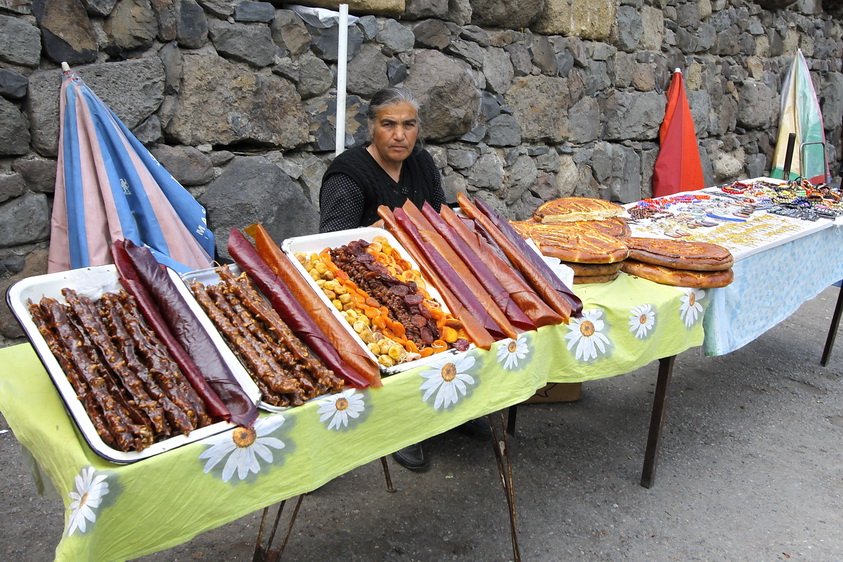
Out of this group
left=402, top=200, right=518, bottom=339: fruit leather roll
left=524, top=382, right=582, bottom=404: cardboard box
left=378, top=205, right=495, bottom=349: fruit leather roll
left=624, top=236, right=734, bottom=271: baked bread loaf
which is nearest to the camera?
Result: left=378, top=205, right=495, bottom=349: fruit leather roll

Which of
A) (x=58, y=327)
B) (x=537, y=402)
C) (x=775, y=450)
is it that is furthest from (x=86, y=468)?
(x=775, y=450)

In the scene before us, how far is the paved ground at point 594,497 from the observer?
8.45 ft

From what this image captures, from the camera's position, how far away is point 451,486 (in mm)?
3006

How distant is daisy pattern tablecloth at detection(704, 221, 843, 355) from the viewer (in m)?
2.97

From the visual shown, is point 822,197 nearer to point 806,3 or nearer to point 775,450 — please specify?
point 775,450

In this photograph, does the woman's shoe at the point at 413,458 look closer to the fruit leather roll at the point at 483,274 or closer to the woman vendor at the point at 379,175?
the woman vendor at the point at 379,175

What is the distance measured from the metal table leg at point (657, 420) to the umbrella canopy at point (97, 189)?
2.34 metres

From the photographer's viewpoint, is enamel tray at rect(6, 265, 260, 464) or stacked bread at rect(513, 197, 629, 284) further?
stacked bread at rect(513, 197, 629, 284)

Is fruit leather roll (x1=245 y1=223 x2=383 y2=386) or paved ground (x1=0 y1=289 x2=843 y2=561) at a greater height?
fruit leather roll (x1=245 y1=223 x2=383 y2=386)

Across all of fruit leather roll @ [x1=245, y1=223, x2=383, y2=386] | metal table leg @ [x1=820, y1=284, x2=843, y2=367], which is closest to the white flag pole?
fruit leather roll @ [x1=245, y1=223, x2=383, y2=386]

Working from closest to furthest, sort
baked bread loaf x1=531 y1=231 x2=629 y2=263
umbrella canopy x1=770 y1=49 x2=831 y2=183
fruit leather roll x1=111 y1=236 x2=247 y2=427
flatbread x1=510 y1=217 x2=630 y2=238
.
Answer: fruit leather roll x1=111 y1=236 x2=247 y2=427 < baked bread loaf x1=531 y1=231 x2=629 y2=263 < flatbread x1=510 y1=217 x2=630 y2=238 < umbrella canopy x1=770 y1=49 x2=831 y2=183

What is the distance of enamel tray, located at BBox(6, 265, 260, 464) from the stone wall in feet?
5.84

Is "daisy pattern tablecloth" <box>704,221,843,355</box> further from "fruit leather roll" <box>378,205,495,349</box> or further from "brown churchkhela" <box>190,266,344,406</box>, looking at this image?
"brown churchkhela" <box>190,266,344,406</box>

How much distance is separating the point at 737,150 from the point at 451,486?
733cm
